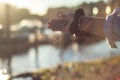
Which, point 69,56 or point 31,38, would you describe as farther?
point 31,38

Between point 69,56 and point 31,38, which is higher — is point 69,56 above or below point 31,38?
below

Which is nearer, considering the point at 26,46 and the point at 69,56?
the point at 69,56

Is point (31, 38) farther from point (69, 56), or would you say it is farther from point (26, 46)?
point (69, 56)

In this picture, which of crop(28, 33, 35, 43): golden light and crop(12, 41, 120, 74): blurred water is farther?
crop(28, 33, 35, 43): golden light

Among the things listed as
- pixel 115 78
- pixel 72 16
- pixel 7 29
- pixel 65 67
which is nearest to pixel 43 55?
pixel 7 29

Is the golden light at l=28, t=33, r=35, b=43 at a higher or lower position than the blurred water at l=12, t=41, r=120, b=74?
higher

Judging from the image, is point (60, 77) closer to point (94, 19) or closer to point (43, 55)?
point (43, 55)

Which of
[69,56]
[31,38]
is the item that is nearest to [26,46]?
[31,38]

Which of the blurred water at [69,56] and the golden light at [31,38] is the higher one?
the golden light at [31,38]

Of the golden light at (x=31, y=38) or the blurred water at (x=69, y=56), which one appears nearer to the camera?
the blurred water at (x=69, y=56)

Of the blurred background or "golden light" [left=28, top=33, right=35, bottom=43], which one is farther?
"golden light" [left=28, top=33, right=35, bottom=43]

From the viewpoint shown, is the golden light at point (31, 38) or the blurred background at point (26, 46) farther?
the golden light at point (31, 38)
